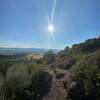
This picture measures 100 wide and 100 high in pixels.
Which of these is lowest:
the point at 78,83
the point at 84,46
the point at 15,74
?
the point at 78,83

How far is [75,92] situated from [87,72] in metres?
1.29

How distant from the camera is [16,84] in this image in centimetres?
663

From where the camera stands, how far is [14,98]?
19.9 ft

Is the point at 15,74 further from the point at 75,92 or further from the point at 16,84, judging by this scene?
the point at 75,92

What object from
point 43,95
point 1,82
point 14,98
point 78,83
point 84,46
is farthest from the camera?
point 84,46

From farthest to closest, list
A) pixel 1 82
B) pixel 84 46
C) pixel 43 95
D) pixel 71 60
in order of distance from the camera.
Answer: pixel 84 46, pixel 71 60, pixel 43 95, pixel 1 82

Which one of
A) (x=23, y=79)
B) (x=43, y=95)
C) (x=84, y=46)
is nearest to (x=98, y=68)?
(x=43, y=95)

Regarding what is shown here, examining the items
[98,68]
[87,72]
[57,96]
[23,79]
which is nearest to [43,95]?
[57,96]

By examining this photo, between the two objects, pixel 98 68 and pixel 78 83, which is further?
pixel 98 68

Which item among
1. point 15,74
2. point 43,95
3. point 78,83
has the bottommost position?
point 43,95

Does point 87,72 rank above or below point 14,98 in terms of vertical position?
above

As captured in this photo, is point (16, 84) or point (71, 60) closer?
point (16, 84)

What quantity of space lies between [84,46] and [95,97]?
22531mm

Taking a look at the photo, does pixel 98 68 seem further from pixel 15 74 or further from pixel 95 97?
pixel 15 74
